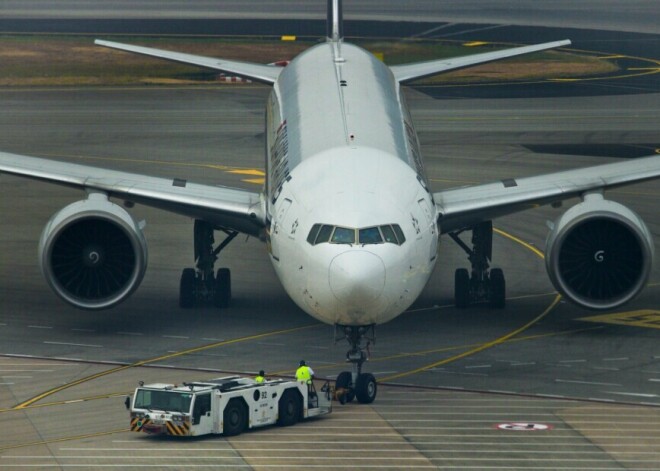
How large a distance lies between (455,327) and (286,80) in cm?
900

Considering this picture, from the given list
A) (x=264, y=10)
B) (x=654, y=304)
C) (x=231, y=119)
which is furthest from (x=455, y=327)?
(x=264, y=10)

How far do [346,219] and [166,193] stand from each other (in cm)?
958

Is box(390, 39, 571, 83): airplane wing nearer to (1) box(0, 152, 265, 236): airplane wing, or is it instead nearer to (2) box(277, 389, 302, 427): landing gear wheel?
(1) box(0, 152, 265, 236): airplane wing

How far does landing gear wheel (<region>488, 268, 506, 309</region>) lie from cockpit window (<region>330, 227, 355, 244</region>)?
40.6ft

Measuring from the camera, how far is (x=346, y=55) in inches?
1884

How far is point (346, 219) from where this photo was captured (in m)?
34.6

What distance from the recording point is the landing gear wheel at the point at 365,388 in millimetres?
36062

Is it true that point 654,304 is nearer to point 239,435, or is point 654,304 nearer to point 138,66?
point 239,435

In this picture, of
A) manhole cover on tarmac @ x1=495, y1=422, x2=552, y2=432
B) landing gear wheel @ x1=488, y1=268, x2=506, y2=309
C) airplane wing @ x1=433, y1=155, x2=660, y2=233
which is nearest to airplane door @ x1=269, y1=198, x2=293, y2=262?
airplane wing @ x1=433, y1=155, x2=660, y2=233

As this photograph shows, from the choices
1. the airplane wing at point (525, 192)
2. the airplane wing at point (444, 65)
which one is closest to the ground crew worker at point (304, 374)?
the airplane wing at point (525, 192)

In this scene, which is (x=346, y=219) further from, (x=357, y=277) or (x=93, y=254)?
(x=93, y=254)

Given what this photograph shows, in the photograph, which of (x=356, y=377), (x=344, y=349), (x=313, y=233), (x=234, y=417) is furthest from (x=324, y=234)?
(x=344, y=349)

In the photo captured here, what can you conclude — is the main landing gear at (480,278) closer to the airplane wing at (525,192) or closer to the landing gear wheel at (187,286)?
the airplane wing at (525,192)

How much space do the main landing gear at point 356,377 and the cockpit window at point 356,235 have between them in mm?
2024
